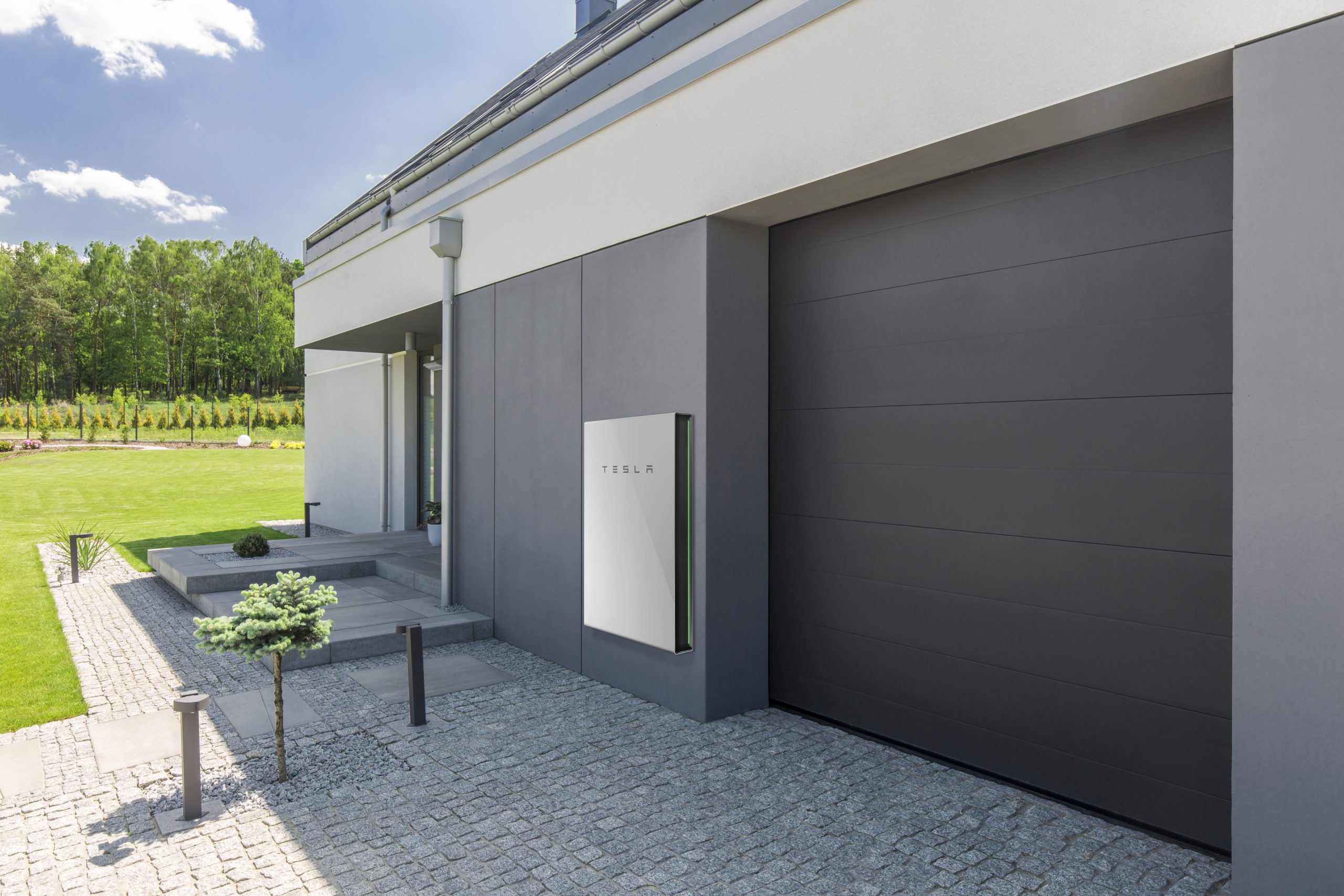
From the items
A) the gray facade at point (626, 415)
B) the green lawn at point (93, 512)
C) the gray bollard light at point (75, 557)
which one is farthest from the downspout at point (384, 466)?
the gray facade at point (626, 415)

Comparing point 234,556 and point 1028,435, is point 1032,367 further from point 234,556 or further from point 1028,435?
point 234,556

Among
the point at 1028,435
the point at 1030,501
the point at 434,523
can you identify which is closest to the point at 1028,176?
the point at 1028,435

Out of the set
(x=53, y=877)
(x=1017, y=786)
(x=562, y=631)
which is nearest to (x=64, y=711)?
(x=53, y=877)

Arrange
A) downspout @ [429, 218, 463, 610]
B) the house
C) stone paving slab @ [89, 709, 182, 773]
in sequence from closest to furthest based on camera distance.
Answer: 1. the house
2. stone paving slab @ [89, 709, 182, 773]
3. downspout @ [429, 218, 463, 610]

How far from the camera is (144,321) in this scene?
197ft

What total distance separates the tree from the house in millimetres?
2186

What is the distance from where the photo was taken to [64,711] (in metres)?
5.30

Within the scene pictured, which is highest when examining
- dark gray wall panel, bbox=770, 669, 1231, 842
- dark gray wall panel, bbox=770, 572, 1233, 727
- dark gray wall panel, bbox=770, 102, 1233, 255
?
dark gray wall panel, bbox=770, 102, 1233, 255

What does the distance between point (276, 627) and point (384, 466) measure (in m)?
9.30

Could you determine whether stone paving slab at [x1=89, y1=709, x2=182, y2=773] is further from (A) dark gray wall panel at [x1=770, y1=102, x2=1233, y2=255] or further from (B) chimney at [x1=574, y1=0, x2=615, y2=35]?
(B) chimney at [x1=574, y1=0, x2=615, y2=35]

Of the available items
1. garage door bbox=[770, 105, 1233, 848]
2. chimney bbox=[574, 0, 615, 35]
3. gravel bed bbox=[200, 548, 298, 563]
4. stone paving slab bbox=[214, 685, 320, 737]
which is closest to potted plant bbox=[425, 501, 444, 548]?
gravel bed bbox=[200, 548, 298, 563]

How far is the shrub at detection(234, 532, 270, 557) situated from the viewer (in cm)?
969

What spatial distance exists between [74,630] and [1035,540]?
8774 mm

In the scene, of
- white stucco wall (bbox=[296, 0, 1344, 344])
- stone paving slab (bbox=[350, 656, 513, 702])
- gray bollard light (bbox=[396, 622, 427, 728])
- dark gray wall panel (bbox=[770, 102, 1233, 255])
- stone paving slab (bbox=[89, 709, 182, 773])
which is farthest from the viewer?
stone paving slab (bbox=[350, 656, 513, 702])
